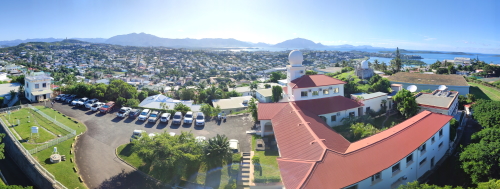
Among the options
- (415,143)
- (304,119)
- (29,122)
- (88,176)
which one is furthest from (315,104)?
(29,122)

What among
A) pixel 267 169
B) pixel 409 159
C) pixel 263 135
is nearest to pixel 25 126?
pixel 263 135

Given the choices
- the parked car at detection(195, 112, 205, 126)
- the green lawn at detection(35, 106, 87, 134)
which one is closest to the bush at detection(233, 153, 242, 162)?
the parked car at detection(195, 112, 205, 126)

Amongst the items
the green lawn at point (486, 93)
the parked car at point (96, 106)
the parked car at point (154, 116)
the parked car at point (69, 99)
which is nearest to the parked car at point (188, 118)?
the parked car at point (154, 116)

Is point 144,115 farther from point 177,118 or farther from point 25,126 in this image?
point 25,126

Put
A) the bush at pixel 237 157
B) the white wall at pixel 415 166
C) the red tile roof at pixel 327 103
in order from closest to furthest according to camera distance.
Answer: the white wall at pixel 415 166
the bush at pixel 237 157
the red tile roof at pixel 327 103

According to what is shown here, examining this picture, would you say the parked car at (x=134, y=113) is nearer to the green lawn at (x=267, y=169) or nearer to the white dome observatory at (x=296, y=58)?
the green lawn at (x=267, y=169)

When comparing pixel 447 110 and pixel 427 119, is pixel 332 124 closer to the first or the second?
pixel 427 119
